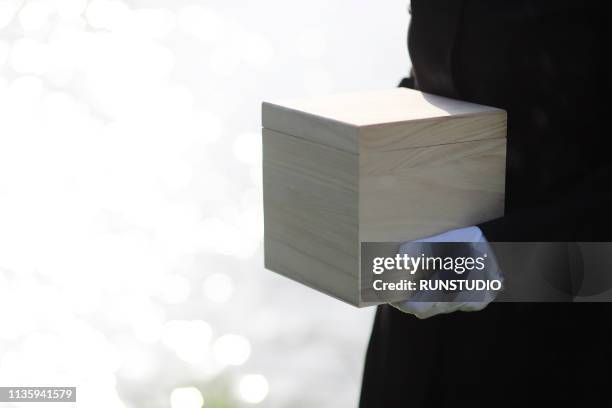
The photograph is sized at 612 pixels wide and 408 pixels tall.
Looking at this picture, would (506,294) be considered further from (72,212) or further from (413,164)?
(72,212)

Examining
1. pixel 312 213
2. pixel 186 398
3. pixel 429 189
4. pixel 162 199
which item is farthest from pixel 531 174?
pixel 162 199

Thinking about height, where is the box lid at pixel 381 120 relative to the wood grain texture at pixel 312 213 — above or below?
above

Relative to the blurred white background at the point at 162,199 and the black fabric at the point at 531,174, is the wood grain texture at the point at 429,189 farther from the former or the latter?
the blurred white background at the point at 162,199

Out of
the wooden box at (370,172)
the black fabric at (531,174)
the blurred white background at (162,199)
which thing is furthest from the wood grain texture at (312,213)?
the blurred white background at (162,199)

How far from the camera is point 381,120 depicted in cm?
101

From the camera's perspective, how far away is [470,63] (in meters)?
1.06

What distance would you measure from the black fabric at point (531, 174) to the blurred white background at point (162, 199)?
67.8 inches

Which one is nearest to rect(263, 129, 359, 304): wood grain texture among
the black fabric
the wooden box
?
the wooden box

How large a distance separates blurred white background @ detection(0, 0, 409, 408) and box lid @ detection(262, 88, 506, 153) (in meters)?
1.71

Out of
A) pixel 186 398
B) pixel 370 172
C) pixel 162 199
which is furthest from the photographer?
pixel 162 199

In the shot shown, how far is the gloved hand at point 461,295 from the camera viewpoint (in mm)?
1005

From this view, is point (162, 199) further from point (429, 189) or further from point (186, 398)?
point (429, 189)

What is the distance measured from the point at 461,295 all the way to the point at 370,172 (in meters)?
0.14

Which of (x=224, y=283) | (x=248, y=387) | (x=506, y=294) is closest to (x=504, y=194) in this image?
(x=506, y=294)
